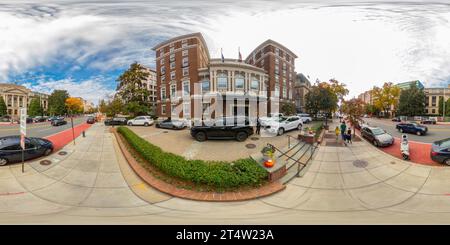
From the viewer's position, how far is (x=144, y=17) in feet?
5.32

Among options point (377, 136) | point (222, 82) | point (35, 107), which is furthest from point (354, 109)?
point (35, 107)

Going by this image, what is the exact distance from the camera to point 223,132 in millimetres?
2900

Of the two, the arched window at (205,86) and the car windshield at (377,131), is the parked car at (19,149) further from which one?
the car windshield at (377,131)

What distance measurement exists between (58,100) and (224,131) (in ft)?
8.44

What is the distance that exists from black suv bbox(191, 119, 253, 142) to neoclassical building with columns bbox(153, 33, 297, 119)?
0.81 ft

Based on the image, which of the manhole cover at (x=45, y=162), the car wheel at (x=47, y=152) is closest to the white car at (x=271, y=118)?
the manhole cover at (x=45, y=162)

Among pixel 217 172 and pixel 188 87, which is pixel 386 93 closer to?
pixel 217 172

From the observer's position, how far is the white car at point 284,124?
2516 mm

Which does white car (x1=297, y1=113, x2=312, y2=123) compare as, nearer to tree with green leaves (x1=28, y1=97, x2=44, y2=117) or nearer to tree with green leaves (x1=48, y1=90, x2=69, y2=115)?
tree with green leaves (x1=48, y1=90, x2=69, y2=115)

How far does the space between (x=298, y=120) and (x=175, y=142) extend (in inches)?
96.7

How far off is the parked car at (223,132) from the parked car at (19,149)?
2.87m

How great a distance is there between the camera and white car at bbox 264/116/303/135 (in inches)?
99.0

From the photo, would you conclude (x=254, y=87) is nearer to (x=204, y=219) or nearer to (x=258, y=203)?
(x=258, y=203)
